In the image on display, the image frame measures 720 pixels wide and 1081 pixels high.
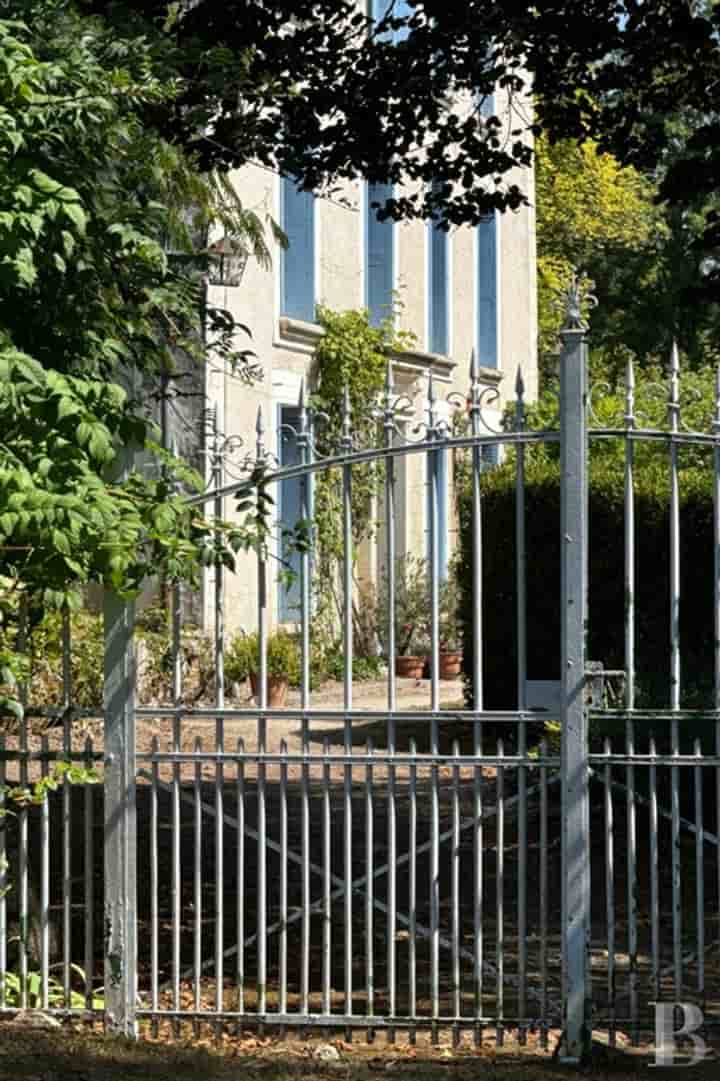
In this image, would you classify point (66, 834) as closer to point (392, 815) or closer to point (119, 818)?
point (119, 818)

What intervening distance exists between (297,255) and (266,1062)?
1159 cm

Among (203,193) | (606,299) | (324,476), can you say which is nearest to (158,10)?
(203,193)

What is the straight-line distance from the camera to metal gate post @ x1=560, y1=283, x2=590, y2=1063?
5.91m

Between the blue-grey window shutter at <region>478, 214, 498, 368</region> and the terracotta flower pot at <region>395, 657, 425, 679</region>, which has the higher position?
the blue-grey window shutter at <region>478, 214, 498, 368</region>

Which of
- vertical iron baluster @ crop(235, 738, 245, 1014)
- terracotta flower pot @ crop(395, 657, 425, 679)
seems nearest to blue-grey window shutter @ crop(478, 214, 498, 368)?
terracotta flower pot @ crop(395, 657, 425, 679)

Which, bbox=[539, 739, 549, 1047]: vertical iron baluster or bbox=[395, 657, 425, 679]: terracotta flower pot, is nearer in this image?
bbox=[539, 739, 549, 1047]: vertical iron baluster

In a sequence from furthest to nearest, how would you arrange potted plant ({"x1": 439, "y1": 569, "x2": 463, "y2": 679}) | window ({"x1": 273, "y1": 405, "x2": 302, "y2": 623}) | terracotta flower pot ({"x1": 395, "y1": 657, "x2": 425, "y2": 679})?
potted plant ({"x1": 439, "y1": 569, "x2": 463, "y2": 679}) → terracotta flower pot ({"x1": 395, "y1": 657, "x2": 425, "y2": 679}) → window ({"x1": 273, "y1": 405, "x2": 302, "y2": 623})

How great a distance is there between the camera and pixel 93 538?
17.8 feet

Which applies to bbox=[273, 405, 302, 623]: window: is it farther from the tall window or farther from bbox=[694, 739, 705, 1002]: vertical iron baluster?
bbox=[694, 739, 705, 1002]: vertical iron baluster

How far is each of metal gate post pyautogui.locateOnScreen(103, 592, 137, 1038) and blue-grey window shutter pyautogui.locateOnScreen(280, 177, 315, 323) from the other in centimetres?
1055

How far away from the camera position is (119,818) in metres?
6.14

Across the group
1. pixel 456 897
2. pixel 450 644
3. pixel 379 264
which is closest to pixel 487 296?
A: pixel 379 264

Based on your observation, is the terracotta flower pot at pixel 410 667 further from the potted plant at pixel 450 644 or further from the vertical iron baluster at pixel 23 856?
the vertical iron baluster at pixel 23 856

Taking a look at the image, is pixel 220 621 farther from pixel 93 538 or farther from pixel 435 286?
pixel 435 286
